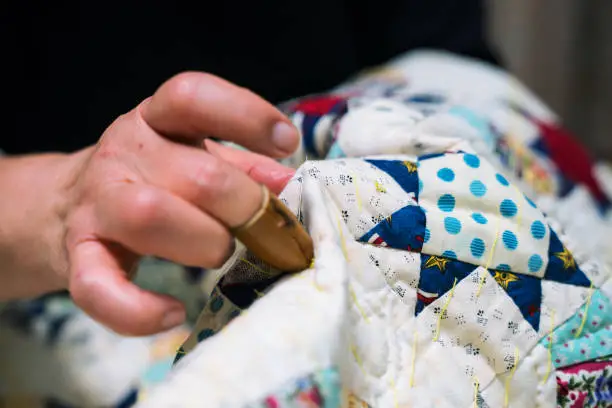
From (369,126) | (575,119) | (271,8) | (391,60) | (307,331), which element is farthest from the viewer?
(575,119)

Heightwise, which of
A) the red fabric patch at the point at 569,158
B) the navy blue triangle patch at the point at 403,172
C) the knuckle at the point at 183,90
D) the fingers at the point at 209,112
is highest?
the knuckle at the point at 183,90

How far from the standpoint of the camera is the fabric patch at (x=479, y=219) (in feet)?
1.12

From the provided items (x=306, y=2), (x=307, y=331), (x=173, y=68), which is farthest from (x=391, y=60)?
(x=307, y=331)

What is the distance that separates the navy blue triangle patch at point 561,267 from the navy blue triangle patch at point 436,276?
59 millimetres

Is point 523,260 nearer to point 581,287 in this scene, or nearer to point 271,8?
point 581,287

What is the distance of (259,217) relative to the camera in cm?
28

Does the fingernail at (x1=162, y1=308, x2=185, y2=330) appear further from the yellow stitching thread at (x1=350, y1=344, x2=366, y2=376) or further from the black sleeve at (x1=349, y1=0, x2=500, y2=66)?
the black sleeve at (x1=349, y1=0, x2=500, y2=66)

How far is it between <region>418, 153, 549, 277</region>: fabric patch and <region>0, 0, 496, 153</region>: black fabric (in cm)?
25

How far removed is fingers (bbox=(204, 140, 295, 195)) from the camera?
0.34 metres

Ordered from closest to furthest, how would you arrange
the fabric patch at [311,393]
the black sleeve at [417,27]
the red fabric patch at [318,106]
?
the fabric patch at [311,393]
the red fabric patch at [318,106]
the black sleeve at [417,27]

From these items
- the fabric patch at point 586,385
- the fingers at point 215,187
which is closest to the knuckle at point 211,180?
the fingers at point 215,187

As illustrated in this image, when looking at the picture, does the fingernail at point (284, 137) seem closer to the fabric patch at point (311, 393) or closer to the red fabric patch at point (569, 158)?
the fabric patch at point (311, 393)

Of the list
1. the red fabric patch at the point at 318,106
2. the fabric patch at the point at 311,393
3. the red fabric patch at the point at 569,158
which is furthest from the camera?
the red fabric patch at the point at 569,158

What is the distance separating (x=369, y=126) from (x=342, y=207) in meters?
0.10
